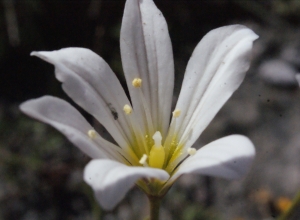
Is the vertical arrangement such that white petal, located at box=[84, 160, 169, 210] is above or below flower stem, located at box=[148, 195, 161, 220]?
above

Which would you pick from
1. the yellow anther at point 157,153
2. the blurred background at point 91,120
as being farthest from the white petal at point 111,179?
the blurred background at point 91,120

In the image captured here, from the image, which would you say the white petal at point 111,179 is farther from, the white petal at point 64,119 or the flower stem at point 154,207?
the flower stem at point 154,207

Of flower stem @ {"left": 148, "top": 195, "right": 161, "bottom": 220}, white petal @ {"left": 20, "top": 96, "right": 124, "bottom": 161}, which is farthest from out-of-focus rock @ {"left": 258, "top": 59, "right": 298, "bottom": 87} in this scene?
white petal @ {"left": 20, "top": 96, "right": 124, "bottom": 161}

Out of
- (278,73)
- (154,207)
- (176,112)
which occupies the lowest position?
(278,73)

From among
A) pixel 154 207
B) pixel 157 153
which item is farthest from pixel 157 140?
pixel 154 207

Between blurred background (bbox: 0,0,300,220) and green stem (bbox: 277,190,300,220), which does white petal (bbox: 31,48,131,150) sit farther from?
blurred background (bbox: 0,0,300,220)

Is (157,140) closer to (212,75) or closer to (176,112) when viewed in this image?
(176,112)
